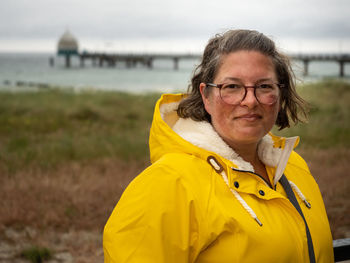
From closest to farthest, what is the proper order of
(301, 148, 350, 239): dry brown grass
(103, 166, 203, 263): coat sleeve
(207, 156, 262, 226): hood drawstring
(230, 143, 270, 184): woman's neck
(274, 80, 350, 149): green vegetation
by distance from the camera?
(103, 166, 203, 263): coat sleeve, (207, 156, 262, 226): hood drawstring, (230, 143, 270, 184): woman's neck, (301, 148, 350, 239): dry brown grass, (274, 80, 350, 149): green vegetation

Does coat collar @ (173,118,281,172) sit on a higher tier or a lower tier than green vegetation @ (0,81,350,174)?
higher

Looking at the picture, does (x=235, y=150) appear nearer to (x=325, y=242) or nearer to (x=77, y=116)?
(x=325, y=242)

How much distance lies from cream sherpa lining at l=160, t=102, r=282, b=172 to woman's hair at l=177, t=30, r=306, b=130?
0.05m

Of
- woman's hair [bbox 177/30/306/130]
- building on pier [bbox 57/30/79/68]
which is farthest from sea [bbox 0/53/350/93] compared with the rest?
building on pier [bbox 57/30/79/68]

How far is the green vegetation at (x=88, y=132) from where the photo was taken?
333 inches

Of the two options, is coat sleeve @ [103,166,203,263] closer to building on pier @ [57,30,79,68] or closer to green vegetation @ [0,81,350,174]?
green vegetation @ [0,81,350,174]

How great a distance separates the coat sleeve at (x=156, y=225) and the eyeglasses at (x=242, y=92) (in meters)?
0.42

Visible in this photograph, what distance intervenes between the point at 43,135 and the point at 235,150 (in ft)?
34.7

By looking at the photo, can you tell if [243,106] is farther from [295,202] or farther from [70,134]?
[70,134]

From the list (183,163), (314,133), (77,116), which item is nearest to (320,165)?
(314,133)

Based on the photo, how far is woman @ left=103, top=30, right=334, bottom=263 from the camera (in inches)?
56.1

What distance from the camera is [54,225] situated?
202 inches

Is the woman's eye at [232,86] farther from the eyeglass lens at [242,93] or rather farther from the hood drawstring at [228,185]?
the hood drawstring at [228,185]

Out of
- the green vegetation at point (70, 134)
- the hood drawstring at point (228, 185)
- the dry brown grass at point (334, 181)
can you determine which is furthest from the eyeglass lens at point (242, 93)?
the green vegetation at point (70, 134)
